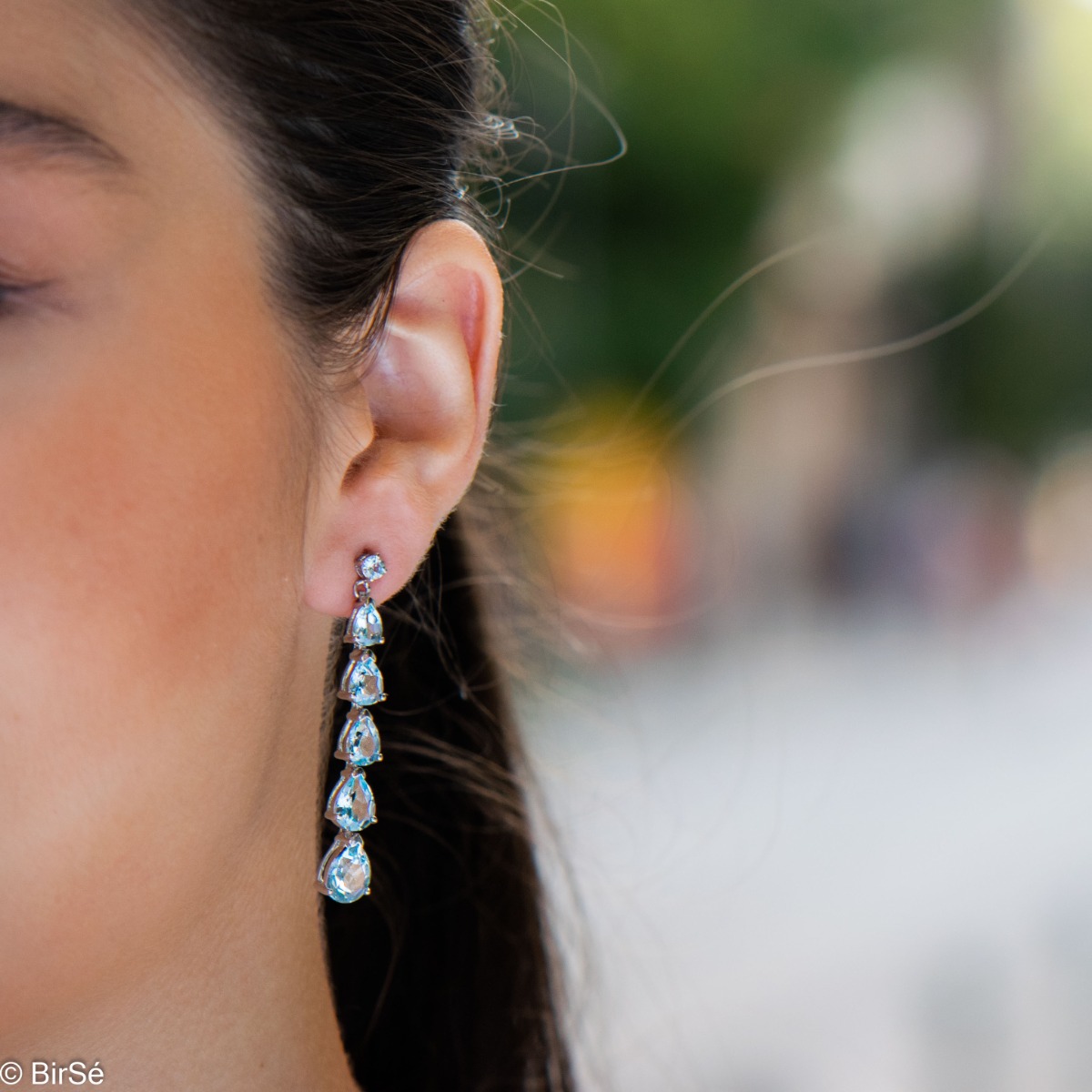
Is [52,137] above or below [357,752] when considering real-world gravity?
above

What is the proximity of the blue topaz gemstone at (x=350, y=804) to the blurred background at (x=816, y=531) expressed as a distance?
0.94 feet

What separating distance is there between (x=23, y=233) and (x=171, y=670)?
0.19 meters

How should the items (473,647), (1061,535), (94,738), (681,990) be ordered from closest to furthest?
1. (94,738)
2. (473,647)
3. (681,990)
4. (1061,535)

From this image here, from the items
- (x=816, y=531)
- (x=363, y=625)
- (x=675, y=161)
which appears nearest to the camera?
(x=363, y=625)

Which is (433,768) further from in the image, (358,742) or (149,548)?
(149,548)

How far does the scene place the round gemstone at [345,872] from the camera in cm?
63

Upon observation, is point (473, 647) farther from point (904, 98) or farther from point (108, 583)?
point (904, 98)

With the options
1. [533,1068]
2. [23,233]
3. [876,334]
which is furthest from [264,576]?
[876,334]

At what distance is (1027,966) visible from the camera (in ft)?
6.31

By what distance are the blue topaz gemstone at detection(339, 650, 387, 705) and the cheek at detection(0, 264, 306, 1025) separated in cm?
6

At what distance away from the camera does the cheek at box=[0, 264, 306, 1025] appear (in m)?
0.52

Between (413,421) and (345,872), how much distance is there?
0.74ft

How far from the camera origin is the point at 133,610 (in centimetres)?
54

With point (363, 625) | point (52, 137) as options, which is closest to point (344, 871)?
point (363, 625)
